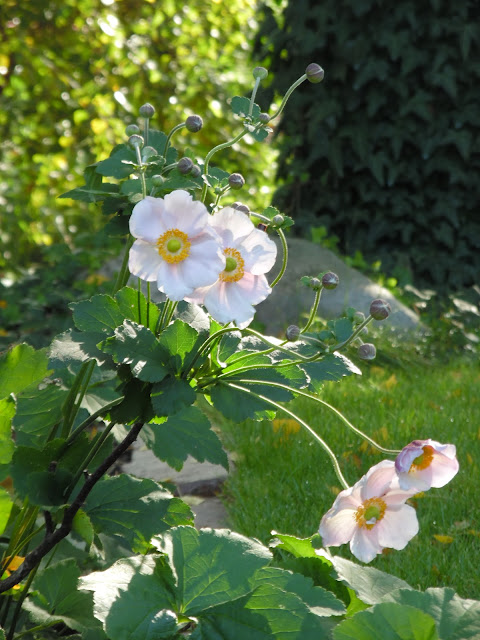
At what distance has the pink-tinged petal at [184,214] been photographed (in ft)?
3.36

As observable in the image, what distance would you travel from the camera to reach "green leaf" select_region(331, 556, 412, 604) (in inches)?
40.8

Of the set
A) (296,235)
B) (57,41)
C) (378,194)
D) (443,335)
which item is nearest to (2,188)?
(57,41)

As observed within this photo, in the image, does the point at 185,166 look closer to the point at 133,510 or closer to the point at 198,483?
the point at 133,510

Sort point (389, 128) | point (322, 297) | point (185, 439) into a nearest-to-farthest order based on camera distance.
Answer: point (185, 439) < point (322, 297) < point (389, 128)

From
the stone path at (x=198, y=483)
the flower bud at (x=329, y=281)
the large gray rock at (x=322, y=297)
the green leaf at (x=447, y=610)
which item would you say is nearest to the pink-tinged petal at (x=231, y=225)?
the flower bud at (x=329, y=281)

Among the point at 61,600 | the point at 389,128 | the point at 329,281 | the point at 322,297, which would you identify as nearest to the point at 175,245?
the point at 329,281

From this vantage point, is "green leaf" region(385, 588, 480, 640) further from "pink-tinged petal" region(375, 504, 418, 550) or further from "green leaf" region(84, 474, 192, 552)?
"green leaf" region(84, 474, 192, 552)

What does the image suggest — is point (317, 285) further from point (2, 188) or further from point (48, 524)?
point (2, 188)

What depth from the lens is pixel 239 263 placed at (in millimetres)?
1076

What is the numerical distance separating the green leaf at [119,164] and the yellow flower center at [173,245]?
0.66ft

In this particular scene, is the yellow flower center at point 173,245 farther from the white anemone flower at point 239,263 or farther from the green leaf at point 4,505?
the green leaf at point 4,505

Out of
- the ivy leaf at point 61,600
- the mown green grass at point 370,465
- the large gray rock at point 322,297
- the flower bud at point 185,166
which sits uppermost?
the flower bud at point 185,166

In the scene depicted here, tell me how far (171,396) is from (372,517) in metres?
0.33

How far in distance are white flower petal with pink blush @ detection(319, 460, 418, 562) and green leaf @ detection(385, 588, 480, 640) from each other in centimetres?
12
